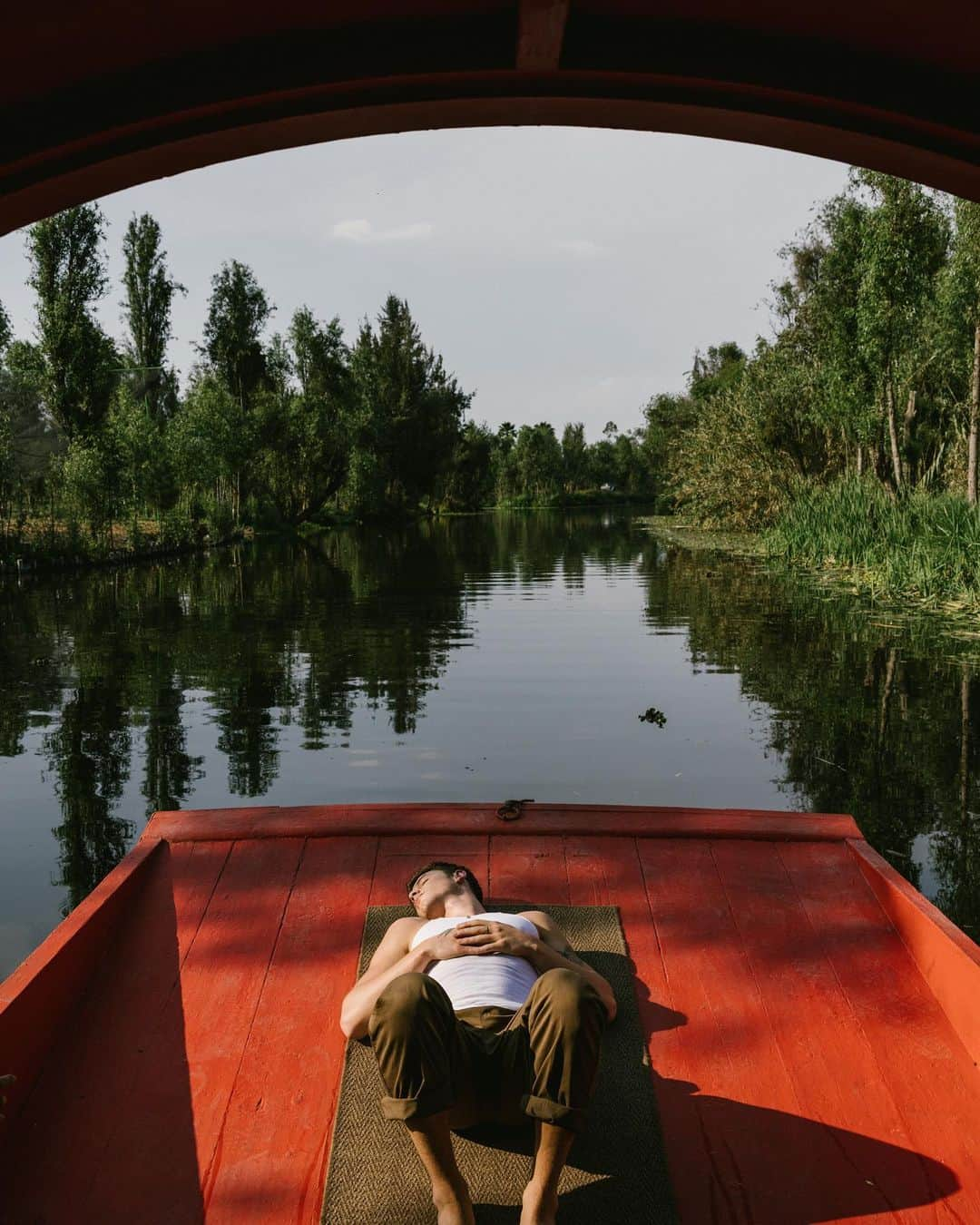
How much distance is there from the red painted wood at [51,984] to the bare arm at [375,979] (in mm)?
785

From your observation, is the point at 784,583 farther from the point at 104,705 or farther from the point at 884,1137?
the point at 884,1137

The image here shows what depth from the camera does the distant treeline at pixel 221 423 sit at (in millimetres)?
25000

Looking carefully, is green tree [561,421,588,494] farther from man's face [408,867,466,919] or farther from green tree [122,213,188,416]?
man's face [408,867,466,919]

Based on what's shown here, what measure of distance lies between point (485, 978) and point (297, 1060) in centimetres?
59

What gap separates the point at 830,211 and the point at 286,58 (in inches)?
1140

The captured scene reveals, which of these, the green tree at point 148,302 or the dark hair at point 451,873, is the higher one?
the green tree at point 148,302

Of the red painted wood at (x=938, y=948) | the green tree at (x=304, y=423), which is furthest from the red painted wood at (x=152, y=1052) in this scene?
the green tree at (x=304, y=423)

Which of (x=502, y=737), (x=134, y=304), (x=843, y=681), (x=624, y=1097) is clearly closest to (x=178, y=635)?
(x=502, y=737)

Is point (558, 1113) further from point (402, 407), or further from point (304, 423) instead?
point (402, 407)

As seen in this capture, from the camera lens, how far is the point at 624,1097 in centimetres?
260

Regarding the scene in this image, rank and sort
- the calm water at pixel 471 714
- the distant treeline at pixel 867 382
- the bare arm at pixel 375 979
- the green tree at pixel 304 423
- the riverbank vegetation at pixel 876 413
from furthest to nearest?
the green tree at pixel 304 423
the distant treeline at pixel 867 382
the riverbank vegetation at pixel 876 413
the calm water at pixel 471 714
the bare arm at pixel 375 979

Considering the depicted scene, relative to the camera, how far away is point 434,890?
10.0ft

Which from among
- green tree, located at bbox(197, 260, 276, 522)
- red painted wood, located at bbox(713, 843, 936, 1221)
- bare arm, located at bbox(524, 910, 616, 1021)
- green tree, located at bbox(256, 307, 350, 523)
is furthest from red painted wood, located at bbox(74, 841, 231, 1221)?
green tree, located at bbox(197, 260, 276, 522)

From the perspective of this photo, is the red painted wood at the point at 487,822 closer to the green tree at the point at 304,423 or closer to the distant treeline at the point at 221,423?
the distant treeline at the point at 221,423
